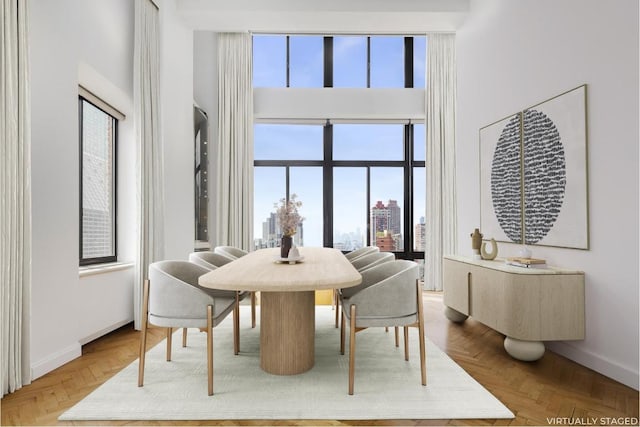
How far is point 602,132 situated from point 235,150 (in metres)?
4.87

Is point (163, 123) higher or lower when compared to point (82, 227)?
higher

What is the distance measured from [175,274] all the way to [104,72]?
2080 mm

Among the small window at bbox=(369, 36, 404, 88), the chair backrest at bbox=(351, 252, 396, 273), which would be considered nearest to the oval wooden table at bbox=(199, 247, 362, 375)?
the chair backrest at bbox=(351, 252, 396, 273)

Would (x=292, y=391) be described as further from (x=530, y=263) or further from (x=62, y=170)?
(x=62, y=170)

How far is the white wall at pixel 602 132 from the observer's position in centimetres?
240

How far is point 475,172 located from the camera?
4.14m

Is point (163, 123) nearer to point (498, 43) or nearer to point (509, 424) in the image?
point (498, 43)

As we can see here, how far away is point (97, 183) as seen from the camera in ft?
12.0

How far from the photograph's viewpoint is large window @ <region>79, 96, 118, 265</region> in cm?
348

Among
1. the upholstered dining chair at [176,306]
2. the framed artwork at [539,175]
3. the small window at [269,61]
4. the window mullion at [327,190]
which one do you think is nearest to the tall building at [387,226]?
the window mullion at [327,190]

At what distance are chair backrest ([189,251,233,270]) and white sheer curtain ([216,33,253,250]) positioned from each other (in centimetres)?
Result: 237

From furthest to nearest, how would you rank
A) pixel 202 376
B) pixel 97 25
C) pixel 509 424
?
pixel 97 25, pixel 202 376, pixel 509 424

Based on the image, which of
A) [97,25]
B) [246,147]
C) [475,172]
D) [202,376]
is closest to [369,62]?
[246,147]

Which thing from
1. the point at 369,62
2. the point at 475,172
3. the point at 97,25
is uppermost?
the point at 369,62
